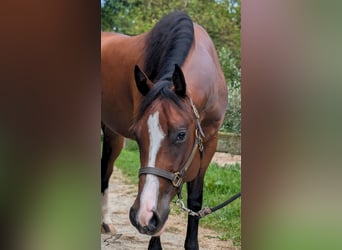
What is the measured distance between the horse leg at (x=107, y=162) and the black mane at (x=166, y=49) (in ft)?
1.03

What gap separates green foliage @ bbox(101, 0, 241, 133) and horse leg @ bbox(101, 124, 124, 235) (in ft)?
1.39

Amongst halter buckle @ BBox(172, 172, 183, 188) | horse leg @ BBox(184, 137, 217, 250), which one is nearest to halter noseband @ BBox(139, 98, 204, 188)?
halter buckle @ BBox(172, 172, 183, 188)

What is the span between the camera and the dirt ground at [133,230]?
1637mm

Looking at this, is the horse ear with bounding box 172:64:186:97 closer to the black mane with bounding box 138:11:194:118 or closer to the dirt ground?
the black mane with bounding box 138:11:194:118

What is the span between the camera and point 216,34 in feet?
5.41

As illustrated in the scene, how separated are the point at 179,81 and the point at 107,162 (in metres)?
0.51

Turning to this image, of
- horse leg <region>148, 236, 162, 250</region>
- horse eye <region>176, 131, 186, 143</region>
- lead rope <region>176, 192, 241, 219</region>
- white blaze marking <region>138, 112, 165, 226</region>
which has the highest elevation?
horse eye <region>176, 131, 186, 143</region>

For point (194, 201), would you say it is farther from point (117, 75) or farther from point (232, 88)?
point (117, 75)

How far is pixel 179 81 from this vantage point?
58.2 inches

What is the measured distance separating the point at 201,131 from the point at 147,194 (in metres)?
0.30

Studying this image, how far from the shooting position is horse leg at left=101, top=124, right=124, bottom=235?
5.78 feet
